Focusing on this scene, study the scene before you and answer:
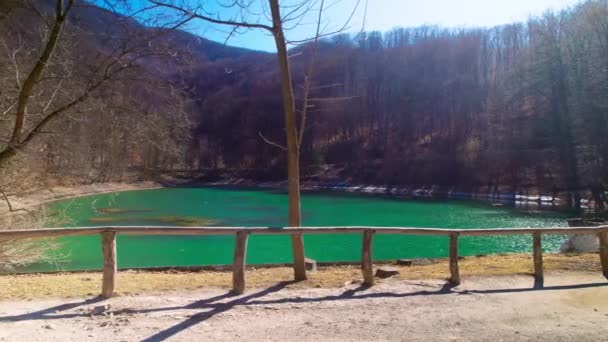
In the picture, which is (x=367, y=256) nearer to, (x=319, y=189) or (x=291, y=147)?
(x=291, y=147)

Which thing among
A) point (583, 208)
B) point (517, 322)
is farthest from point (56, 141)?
point (583, 208)

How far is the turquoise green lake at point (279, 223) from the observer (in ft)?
49.7

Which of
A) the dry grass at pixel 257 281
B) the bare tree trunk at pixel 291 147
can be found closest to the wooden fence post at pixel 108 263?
the dry grass at pixel 257 281

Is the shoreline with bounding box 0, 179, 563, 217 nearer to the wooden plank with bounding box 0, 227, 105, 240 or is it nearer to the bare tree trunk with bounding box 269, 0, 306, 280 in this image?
the wooden plank with bounding box 0, 227, 105, 240

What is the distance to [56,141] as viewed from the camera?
907cm

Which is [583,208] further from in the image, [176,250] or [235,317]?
[235,317]

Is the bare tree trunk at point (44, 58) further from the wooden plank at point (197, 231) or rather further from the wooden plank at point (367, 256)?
the wooden plank at point (367, 256)

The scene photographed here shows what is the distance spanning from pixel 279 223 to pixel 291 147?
1843cm

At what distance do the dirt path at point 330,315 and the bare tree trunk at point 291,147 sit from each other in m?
0.72

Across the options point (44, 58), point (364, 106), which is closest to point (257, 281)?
point (44, 58)

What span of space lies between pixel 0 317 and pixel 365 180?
163ft

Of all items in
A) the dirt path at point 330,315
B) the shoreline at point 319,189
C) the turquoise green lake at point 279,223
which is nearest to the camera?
the dirt path at point 330,315

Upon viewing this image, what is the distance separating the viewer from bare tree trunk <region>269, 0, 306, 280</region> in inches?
248

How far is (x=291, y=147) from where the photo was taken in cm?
645
